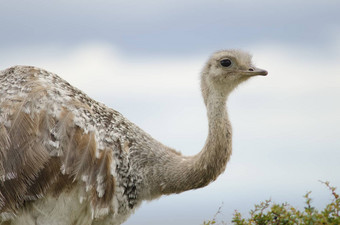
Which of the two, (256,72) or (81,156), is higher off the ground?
(256,72)

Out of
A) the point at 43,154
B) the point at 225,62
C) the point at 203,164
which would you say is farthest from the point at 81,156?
the point at 225,62

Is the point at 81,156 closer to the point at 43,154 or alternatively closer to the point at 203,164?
the point at 43,154

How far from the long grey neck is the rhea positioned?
1cm

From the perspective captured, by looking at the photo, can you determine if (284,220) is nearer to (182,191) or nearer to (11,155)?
(182,191)

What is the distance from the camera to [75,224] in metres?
7.07

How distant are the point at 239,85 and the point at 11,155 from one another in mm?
3042

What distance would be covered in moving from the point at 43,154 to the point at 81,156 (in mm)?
425

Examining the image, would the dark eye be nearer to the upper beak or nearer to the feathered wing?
the upper beak

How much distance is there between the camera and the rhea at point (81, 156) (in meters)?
6.73

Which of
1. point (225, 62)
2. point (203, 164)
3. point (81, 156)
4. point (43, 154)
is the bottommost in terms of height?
point (43, 154)

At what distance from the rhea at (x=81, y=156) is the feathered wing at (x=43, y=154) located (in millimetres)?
11

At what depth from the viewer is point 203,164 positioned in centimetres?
764

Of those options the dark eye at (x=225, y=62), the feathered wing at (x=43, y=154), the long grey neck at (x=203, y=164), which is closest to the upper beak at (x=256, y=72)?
the dark eye at (x=225, y=62)

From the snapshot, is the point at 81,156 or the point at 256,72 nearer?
the point at 81,156
